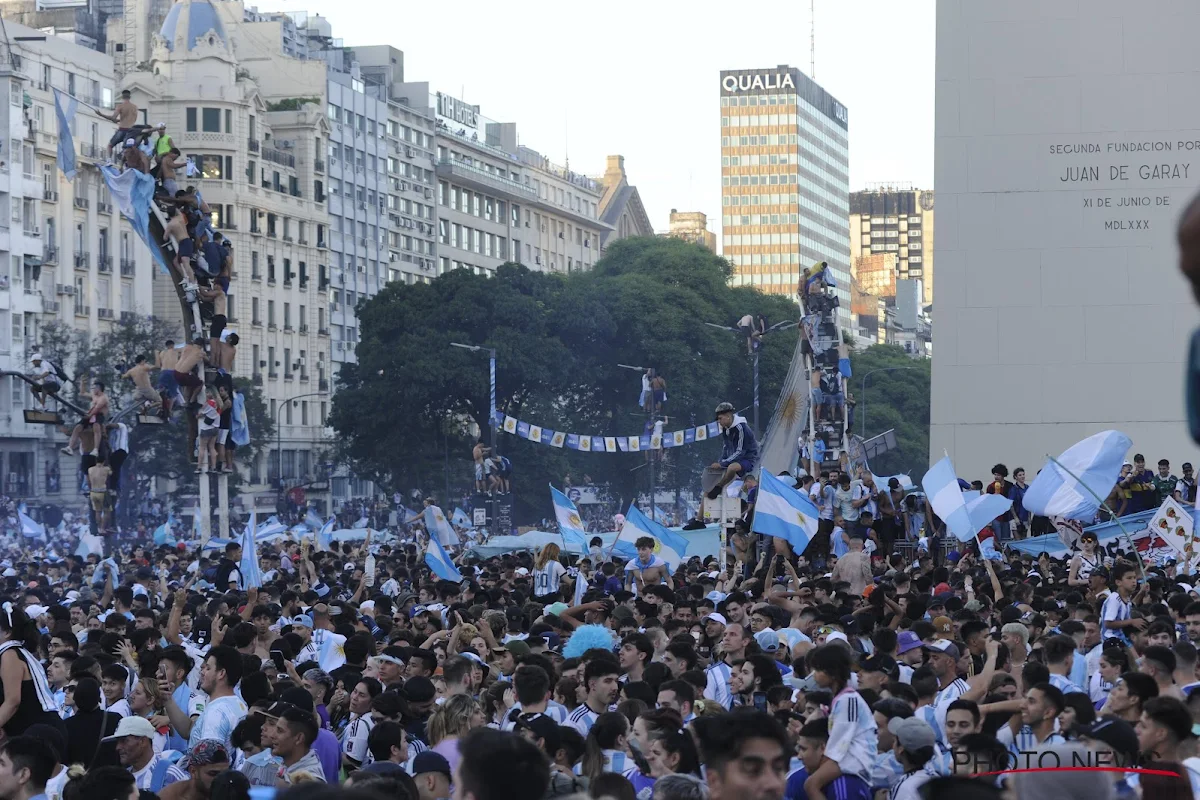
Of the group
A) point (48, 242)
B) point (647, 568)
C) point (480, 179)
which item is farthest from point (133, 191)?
point (480, 179)

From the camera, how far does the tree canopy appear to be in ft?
229

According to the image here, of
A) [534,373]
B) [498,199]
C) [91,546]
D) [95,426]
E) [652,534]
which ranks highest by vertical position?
[498,199]

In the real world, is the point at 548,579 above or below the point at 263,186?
below

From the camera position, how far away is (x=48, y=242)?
3150 inches

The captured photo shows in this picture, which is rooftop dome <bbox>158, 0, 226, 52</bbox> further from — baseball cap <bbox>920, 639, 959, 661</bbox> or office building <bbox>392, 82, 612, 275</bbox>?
baseball cap <bbox>920, 639, 959, 661</bbox>

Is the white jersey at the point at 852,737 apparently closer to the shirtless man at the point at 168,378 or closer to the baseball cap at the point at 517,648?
the baseball cap at the point at 517,648

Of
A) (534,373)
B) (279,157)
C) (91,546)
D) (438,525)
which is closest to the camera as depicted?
(438,525)

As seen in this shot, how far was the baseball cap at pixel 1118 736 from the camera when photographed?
709 cm

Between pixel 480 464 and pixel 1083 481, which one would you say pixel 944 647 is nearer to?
pixel 1083 481

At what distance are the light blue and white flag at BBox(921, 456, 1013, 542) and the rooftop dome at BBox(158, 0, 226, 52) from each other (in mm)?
78704

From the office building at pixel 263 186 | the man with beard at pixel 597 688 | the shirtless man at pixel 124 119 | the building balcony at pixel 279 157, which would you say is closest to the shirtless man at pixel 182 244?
the shirtless man at pixel 124 119

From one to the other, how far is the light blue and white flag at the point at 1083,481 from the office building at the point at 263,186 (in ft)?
222

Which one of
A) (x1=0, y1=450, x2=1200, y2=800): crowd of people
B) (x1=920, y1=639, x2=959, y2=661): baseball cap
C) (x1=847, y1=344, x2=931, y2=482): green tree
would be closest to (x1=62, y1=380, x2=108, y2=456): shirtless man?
(x1=0, y1=450, x2=1200, y2=800): crowd of people

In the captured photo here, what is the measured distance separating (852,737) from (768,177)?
7220 inches
